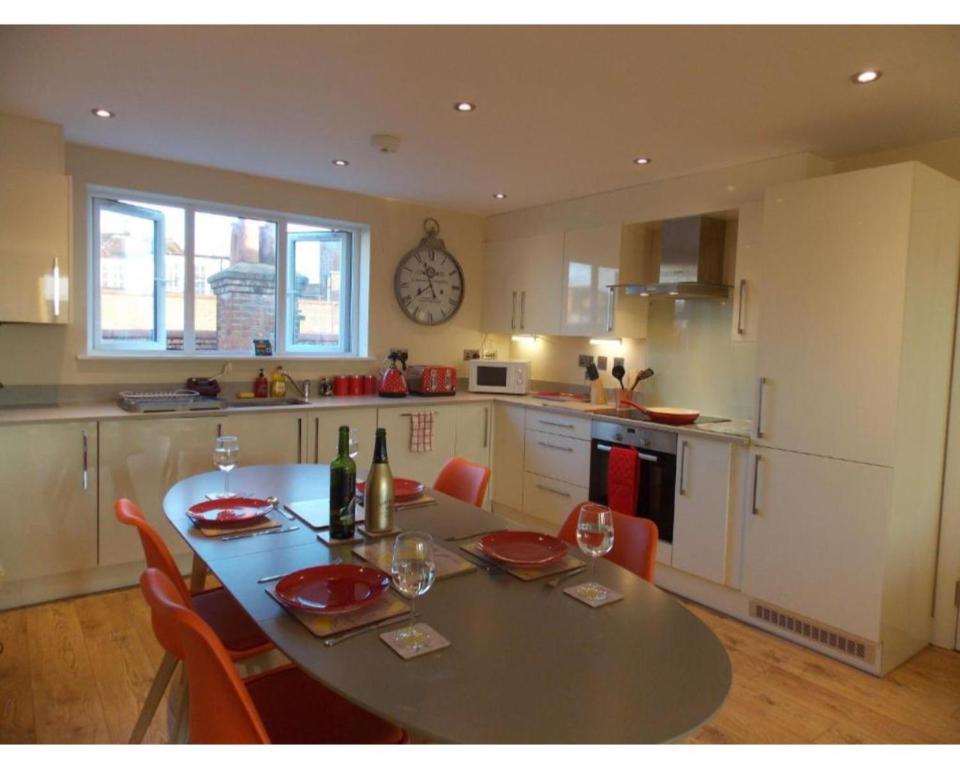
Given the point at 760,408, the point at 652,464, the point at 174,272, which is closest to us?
the point at 760,408

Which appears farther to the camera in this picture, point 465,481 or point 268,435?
point 268,435

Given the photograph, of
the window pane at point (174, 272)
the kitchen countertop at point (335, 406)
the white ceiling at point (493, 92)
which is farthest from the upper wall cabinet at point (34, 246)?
the window pane at point (174, 272)

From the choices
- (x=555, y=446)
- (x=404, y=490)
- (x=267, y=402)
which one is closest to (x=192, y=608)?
(x=404, y=490)

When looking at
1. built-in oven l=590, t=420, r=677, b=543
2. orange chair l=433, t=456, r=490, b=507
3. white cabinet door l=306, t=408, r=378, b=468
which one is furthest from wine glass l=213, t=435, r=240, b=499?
built-in oven l=590, t=420, r=677, b=543

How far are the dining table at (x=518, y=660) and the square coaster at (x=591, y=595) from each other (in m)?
0.02

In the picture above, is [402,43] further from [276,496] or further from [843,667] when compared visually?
[843,667]

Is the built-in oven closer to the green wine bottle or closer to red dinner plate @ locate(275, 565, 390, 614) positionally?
the green wine bottle

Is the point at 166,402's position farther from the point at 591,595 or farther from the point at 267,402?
the point at 591,595

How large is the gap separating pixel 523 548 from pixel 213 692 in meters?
0.86

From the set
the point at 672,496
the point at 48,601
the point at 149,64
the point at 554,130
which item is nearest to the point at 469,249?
the point at 554,130

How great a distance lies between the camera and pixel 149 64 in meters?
2.27

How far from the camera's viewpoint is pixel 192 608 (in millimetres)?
1815

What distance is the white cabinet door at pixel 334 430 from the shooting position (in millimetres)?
3672

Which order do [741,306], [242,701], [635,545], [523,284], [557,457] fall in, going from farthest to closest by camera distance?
[523,284]
[557,457]
[741,306]
[635,545]
[242,701]
